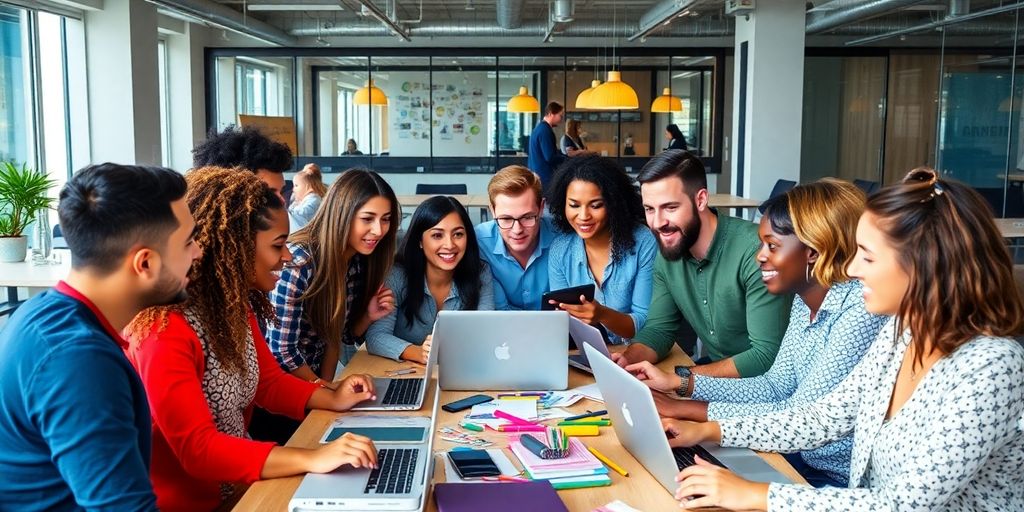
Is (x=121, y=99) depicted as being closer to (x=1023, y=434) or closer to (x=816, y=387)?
(x=816, y=387)

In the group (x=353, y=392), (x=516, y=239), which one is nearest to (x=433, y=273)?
(x=516, y=239)

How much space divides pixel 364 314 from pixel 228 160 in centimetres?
151

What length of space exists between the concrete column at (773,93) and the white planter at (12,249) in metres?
7.23

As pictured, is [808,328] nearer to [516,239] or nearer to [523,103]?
[516,239]

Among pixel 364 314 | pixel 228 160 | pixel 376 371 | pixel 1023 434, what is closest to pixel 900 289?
pixel 1023 434

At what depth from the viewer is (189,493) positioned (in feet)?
6.65

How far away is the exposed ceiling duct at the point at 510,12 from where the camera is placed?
10.6 m

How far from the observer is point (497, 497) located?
5.59 feet

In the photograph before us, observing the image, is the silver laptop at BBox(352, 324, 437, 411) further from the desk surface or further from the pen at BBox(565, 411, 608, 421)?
the desk surface

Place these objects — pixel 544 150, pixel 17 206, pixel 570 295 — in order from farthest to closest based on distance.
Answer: pixel 544 150, pixel 17 206, pixel 570 295

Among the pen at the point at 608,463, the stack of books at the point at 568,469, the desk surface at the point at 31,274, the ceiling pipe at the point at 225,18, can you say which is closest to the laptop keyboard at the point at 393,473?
the stack of books at the point at 568,469

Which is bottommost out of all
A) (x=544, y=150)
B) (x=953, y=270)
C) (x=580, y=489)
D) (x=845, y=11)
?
(x=580, y=489)

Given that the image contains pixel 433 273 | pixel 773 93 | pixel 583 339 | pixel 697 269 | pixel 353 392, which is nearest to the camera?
pixel 353 392

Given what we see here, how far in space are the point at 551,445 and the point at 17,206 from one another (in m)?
4.27
